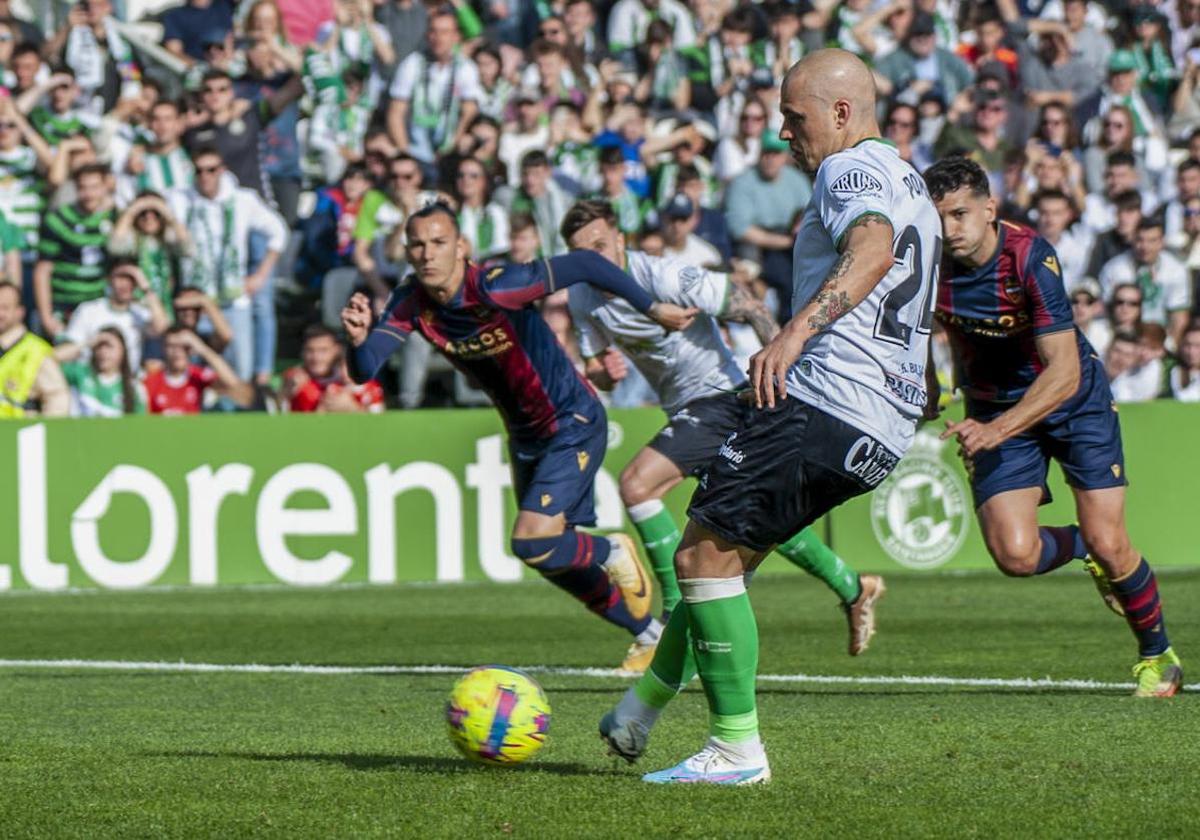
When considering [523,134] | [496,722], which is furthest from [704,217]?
[496,722]

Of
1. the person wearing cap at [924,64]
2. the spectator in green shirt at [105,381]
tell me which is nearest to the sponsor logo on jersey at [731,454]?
the spectator in green shirt at [105,381]

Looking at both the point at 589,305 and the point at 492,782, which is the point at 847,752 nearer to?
the point at 492,782

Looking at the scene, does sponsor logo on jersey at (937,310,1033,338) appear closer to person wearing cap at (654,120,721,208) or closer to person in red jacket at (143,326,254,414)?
person wearing cap at (654,120,721,208)

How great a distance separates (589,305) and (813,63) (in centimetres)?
514

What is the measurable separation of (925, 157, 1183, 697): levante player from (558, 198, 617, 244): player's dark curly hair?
2.41 m

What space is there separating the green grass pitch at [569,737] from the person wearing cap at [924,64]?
8.40 m

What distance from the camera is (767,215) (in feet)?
62.3

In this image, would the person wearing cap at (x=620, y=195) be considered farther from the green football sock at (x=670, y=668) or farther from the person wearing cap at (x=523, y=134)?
the green football sock at (x=670, y=668)

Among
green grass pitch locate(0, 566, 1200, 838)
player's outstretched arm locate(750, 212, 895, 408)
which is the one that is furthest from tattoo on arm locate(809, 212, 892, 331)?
green grass pitch locate(0, 566, 1200, 838)

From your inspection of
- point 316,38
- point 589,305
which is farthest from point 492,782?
point 316,38

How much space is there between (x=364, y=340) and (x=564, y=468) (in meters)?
1.83

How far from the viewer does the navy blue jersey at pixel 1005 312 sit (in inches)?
349

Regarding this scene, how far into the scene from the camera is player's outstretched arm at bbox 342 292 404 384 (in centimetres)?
878

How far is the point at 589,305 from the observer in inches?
442
